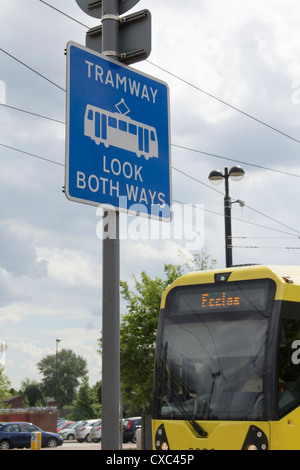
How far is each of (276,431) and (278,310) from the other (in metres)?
1.65

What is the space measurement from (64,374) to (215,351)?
448 feet

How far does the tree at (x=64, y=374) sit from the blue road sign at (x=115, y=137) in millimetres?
136774

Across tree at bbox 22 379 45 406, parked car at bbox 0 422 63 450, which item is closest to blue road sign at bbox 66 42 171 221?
parked car at bbox 0 422 63 450

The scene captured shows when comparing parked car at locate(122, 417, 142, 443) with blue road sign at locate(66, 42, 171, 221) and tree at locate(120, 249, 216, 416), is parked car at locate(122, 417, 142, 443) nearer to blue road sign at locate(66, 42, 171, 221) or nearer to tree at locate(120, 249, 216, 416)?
tree at locate(120, 249, 216, 416)

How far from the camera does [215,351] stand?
970cm

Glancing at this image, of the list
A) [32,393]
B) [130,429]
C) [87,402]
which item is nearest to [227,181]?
[130,429]

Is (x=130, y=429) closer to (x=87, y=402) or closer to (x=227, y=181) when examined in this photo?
(x=227, y=181)

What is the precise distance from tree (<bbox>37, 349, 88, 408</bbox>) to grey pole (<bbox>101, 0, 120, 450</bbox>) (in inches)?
5395

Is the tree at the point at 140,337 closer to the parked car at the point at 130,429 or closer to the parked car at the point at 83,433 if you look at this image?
the parked car at the point at 130,429

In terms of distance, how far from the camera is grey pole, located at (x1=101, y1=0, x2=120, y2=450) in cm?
420

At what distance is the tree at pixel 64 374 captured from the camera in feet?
457
